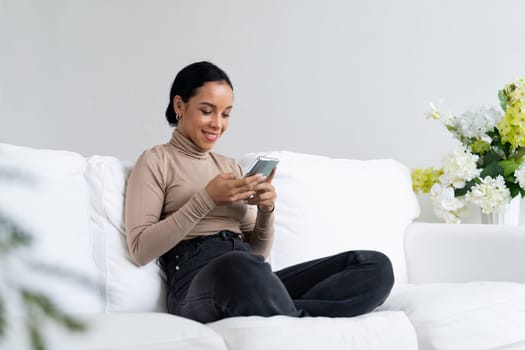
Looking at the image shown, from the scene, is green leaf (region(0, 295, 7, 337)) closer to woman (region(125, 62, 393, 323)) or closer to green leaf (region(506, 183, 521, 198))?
woman (region(125, 62, 393, 323))

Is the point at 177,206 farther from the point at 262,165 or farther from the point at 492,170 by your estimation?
the point at 492,170

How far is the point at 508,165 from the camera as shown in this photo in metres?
2.53

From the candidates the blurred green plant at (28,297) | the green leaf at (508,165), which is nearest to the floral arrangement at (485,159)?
the green leaf at (508,165)

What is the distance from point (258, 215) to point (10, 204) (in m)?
0.70

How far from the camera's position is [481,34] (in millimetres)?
2873

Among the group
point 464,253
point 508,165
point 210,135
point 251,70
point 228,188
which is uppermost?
point 251,70

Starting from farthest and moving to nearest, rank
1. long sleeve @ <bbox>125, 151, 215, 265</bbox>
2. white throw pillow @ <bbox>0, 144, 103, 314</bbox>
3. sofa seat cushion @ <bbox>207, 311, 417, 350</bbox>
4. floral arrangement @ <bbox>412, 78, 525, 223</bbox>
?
1. floral arrangement @ <bbox>412, 78, 525, 223</bbox>
2. long sleeve @ <bbox>125, 151, 215, 265</bbox>
3. white throw pillow @ <bbox>0, 144, 103, 314</bbox>
4. sofa seat cushion @ <bbox>207, 311, 417, 350</bbox>

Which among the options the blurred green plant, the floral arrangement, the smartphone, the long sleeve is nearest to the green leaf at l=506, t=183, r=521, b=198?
the floral arrangement

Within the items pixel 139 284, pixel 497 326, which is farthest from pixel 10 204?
pixel 497 326

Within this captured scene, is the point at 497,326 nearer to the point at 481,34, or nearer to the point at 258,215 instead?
the point at 258,215

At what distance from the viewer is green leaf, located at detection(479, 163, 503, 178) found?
2555 millimetres

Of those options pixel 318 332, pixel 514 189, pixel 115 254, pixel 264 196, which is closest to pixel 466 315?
pixel 318 332

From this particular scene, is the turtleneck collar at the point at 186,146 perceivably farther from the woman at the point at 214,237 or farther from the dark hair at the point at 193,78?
the dark hair at the point at 193,78

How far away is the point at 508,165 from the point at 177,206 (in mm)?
1344
